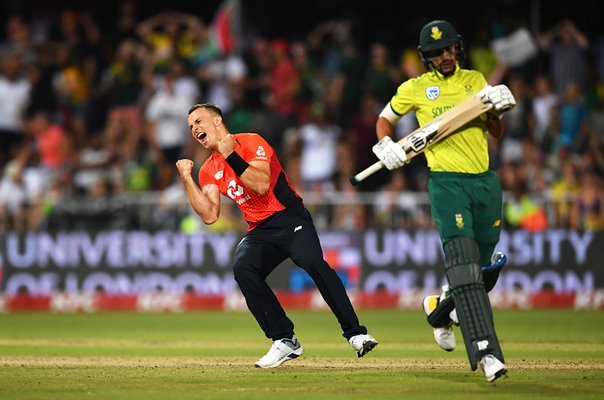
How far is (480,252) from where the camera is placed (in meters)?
8.09

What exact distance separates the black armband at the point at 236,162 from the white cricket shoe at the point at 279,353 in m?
1.32

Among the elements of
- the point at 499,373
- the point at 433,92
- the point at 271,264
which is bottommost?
the point at 499,373

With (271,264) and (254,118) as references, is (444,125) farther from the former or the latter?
(254,118)

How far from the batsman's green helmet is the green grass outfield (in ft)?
7.12

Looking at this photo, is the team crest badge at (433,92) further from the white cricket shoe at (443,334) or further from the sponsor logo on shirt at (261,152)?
the white cricket shoe at (443,334)

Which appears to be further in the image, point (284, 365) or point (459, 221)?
point (284, 365)

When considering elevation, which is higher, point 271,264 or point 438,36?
point 438,36

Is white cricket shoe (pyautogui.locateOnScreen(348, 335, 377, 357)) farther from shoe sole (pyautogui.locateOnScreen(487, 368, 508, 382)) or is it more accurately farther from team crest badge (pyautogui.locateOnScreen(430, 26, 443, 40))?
team crest badge (pyautogui.locateOnScreen(430, 26, 443, 40))

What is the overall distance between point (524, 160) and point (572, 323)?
358 cm

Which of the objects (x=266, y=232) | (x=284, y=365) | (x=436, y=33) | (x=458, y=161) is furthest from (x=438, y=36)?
(x=284, y=365)

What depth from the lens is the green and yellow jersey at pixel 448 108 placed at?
7.76 metres

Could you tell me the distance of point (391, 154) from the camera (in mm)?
7734

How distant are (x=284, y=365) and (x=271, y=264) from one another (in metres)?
0.75

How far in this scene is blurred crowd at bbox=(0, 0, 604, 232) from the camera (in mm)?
15711
